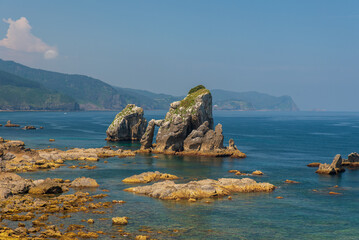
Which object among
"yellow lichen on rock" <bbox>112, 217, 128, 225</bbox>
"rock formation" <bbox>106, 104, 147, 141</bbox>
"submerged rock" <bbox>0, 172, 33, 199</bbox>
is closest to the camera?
"yellow lichen on rock" <bbox>112, 217, 128, 225</bbox>

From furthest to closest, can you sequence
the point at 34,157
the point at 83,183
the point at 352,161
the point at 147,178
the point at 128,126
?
the point at 128,126 < the point at 352,161 < the point at 34,157 < the point at 147,178 < the point at 83,183

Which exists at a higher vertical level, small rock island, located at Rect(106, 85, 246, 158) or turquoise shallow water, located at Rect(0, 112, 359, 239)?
small rock island, located at Rect(106, 85, 246, 158)

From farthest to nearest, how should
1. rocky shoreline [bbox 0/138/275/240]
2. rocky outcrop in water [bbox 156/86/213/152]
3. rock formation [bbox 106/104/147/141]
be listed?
rock formation [bbox 106/104/147/141]
rocky outcrop in water [bbox 156/86/213/152]
rocky shoreline [bbox 0/138/275/240]

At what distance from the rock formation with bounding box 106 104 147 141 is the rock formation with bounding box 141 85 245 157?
30.7m

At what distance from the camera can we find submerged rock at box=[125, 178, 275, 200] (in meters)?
71.7

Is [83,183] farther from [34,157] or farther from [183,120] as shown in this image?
[183,120]

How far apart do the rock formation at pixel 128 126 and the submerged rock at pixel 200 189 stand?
95.5 m

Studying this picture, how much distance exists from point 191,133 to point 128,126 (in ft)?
161

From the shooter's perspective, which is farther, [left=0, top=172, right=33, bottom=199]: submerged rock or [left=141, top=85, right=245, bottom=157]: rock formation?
[left=141, top=85, right=245, bottom=157]: rock formation

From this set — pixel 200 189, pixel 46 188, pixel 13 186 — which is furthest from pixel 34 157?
pixel 200 189

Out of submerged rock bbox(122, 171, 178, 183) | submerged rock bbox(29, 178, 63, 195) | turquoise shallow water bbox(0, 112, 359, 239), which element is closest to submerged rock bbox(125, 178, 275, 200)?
turquoise shallow water bbox(0, 112, 359, 239)

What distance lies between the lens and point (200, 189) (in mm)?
73750

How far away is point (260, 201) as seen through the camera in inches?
2785

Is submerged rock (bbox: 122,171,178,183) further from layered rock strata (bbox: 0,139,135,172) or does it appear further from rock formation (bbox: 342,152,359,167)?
rock formation (bbox: 342,152,359,167)
